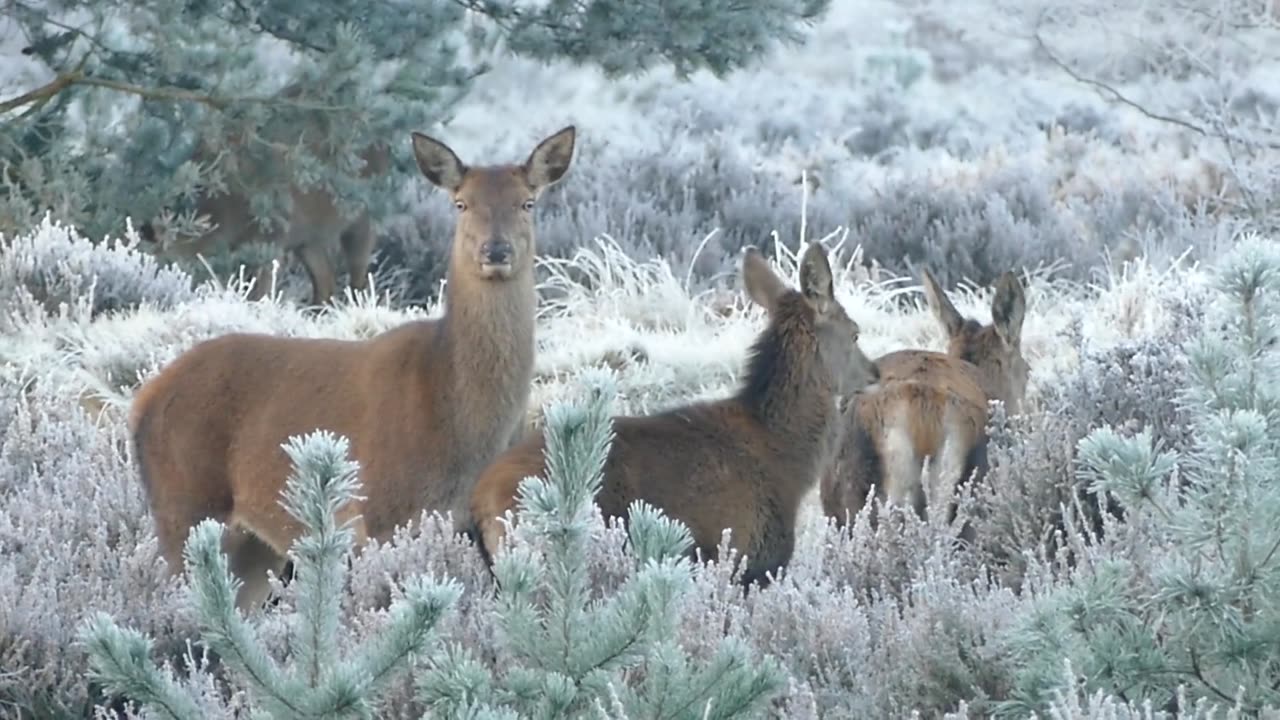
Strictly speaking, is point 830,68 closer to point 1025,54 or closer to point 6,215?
point 1025,54

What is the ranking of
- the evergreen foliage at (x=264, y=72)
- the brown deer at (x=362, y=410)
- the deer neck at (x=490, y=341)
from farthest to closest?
the evergreen foliage at (x=264, y=72), the deer neck at (x=490, y=341), the brown deer at (x=362, y=410)

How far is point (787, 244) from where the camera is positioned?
17.0m

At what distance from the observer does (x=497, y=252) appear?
7105mm

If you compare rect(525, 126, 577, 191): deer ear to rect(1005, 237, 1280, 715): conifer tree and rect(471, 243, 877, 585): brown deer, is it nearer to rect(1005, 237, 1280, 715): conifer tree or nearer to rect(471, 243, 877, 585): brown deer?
rect(471, 243, 877, 585): brown deer

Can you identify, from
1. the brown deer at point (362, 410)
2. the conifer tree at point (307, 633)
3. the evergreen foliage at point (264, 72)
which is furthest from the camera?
the evergreen foliage at point (264, 72)

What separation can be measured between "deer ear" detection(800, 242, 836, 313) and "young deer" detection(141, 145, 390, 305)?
8.17m

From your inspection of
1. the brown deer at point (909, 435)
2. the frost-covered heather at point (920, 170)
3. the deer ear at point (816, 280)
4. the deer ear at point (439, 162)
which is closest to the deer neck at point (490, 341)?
the deer ear at point (439, 162)

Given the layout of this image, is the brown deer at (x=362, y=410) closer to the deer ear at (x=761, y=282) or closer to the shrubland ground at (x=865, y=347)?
the shrubland ground at (x=865, y=347)

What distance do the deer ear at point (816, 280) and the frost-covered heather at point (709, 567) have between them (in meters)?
0.76

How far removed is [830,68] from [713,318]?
107 ft

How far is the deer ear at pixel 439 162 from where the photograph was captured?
7.58 meters

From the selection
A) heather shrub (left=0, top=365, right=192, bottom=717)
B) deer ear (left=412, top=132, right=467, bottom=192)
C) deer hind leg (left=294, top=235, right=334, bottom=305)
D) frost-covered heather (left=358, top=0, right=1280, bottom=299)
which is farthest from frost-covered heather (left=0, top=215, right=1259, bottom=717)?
deer hind leg (left=294, top=235, right=334, bottom=305)

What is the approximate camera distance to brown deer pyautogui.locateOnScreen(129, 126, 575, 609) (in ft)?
21.6

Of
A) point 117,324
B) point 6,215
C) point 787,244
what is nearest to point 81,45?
point 6,215
